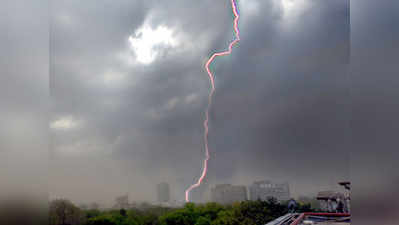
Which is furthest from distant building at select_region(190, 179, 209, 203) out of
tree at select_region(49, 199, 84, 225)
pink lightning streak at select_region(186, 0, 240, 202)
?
tree at select_region(49, 199, 84, 225)

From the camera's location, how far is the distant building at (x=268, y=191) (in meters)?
3.52

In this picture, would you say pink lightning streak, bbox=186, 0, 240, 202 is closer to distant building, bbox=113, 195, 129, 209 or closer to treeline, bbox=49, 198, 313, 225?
treeline, bbox=49, 198, 313, 225

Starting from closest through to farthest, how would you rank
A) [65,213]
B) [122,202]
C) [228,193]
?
[65,213] → [122,202] → [228,193]

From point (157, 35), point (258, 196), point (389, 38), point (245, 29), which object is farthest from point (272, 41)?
point (389, 38)

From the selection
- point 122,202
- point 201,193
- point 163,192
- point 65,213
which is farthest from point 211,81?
point 65,213

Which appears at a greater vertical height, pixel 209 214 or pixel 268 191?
pixel 268 191

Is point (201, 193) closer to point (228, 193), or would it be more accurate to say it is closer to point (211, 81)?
point (228, 193)

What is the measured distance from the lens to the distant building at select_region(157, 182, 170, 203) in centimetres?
362

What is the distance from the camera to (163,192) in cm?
365

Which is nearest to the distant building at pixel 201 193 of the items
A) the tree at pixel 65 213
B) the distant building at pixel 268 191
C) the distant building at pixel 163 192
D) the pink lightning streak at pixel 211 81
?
the pink lightning streak at pixel 211 81

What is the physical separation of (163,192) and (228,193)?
800 millimetres

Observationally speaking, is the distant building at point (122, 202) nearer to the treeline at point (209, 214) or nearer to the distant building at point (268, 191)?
the treeline at point (209, 214)

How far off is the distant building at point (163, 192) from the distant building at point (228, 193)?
0.55m

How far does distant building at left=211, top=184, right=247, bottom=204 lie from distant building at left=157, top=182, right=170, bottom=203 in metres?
0.55
